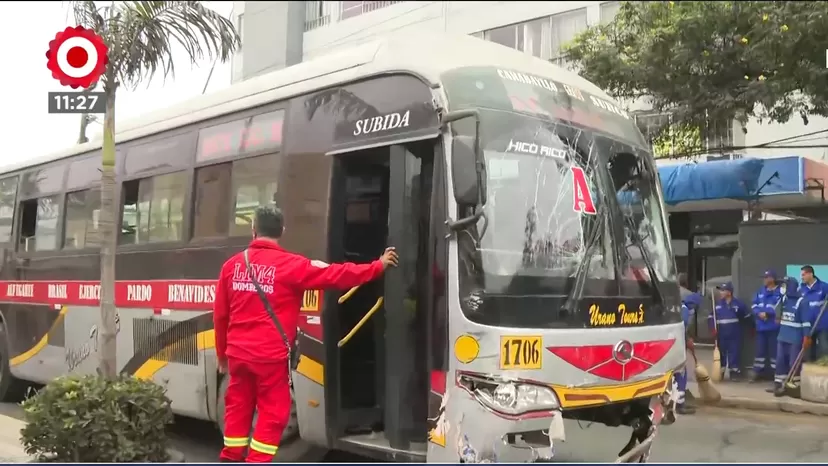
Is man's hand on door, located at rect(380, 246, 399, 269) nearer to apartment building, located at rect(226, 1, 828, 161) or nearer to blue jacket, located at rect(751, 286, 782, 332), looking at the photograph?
apartment building, located at rect(226, 1, 828, 161)

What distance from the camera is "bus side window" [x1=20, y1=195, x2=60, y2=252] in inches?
365

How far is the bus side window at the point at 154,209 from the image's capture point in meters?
7.22

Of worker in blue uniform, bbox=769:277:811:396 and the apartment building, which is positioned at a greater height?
the apartment building

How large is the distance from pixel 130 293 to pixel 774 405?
27.3 feet

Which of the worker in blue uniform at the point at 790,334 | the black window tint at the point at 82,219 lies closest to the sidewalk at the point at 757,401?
the worker in blue uniform at the point at 790,334

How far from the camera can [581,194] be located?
5293 mm

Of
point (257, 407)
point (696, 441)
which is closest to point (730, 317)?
point (696, 441)

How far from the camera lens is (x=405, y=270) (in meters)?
5.35

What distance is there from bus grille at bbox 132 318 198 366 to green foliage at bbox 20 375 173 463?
3.18ft

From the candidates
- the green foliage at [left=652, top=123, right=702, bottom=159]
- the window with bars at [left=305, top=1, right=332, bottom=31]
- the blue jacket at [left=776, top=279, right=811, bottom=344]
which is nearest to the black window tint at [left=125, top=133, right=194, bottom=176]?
the green foliage at [left=652, top=123, right=702, bottom=159]

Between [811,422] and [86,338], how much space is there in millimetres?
8610

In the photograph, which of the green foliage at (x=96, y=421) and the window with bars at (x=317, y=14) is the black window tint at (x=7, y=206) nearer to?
the green foliage at (x=96, y=421)
